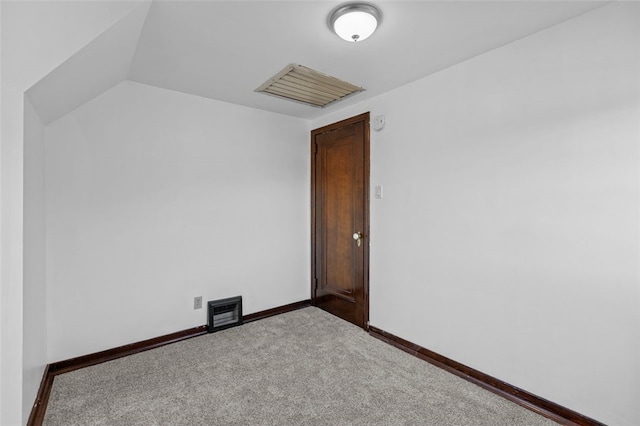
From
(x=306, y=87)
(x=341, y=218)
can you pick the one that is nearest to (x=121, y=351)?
(x=341, y=218)

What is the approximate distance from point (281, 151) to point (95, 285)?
7.24 ft

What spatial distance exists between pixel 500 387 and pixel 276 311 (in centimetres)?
225

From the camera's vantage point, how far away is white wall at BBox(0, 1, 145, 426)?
1.33 meters

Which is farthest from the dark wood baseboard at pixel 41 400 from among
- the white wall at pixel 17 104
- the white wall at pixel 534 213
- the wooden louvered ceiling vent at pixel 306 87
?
the wooden louvered ceiling vent at pixel 306 87

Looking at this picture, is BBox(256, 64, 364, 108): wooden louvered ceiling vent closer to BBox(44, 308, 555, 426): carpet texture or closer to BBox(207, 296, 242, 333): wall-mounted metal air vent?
BBox(207, 296, 242, 333): wall-mounted metal air vent

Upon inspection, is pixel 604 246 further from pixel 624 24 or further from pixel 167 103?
pixel 167 103

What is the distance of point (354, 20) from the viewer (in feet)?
5.41

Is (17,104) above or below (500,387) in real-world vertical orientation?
above

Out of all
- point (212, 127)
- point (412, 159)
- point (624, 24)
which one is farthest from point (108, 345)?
point (624, 24)

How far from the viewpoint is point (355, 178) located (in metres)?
3.19

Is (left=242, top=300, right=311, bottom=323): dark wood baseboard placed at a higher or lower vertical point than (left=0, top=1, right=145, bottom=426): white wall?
→ lower

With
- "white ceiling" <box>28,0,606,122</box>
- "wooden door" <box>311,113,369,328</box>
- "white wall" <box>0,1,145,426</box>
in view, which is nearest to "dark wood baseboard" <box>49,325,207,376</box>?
"white wall" <box>0,1,145,426</box>

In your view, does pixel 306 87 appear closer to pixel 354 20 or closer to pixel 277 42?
pixel 277 42

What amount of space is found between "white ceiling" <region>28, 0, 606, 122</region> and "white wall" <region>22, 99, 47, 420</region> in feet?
0.67
